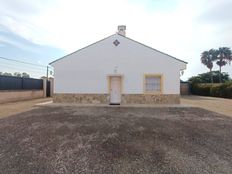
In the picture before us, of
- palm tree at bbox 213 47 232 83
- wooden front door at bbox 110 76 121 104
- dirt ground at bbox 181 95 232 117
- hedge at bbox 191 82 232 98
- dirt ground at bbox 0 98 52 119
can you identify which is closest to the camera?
dirt ground at bbox 0 98 52 119

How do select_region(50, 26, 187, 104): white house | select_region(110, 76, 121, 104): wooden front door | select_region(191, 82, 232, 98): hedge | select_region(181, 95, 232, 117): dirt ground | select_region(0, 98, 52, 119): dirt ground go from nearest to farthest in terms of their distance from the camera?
1. select_region(0, 98, 52, 119): dirt ground
2. select_region(181, 95, 232, 117): dirt ground
3. select_region(50, 26, 187, 104): white house
4. select_region(110, 76, 121, 104): wooden front door
5. select_region(191, 82, 232, 98): hedge

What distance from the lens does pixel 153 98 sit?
40.7ft

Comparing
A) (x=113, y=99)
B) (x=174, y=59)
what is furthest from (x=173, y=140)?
(x=174, y=59)

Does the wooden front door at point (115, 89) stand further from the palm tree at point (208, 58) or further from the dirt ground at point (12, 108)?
the palm tree at point (208, 58)

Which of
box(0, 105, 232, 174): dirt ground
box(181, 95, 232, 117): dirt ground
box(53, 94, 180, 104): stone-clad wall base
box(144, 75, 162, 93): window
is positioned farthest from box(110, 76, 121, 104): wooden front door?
box(0, 105, 232, 174): dirt ground

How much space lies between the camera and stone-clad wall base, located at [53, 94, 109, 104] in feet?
40.8

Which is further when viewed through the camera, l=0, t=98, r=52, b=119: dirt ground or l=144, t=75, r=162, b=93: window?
l=144, t=75, r=162, b=93: window

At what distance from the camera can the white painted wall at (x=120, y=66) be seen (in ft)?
40.5

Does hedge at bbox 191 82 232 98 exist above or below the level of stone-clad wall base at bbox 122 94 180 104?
above

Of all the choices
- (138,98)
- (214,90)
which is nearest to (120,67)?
(138,98)

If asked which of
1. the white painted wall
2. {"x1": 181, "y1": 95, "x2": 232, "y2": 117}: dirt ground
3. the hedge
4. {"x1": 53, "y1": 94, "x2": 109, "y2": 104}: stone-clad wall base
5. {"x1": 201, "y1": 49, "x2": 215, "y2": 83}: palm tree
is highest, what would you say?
{"x1": 201, "y1": 49, "x2": 215, "y2": 83}: palm tree

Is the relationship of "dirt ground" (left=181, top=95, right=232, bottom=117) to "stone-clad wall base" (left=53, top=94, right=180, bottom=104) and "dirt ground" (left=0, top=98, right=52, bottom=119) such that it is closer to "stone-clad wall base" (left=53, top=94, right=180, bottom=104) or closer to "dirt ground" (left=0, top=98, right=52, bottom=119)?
"stone-clad wall base" (left=53, top=94, right=180, bottom=104)

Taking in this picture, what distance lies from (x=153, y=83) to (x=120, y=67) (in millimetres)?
2697

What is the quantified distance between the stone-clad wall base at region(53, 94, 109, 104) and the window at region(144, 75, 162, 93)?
9.95 ft
